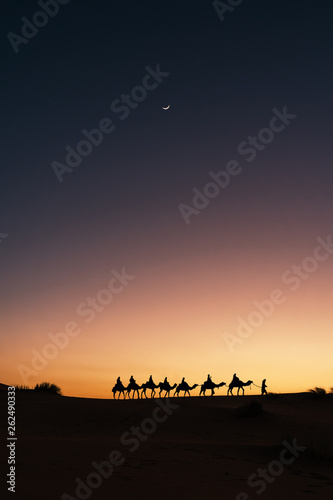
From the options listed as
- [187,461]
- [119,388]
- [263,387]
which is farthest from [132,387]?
[187,461]

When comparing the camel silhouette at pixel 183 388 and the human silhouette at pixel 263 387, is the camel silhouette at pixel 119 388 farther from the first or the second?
the human silhouette at pixel 263 387

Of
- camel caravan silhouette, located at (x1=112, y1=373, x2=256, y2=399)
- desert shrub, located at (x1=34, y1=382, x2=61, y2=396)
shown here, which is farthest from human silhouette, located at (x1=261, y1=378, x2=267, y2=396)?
desert shrub, located at (x1=34, y1=382, x2=61, y2=396)

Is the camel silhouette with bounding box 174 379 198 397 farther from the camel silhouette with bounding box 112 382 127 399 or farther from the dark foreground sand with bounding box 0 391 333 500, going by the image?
the dark foreground sand with bounding box 0 391 333 500

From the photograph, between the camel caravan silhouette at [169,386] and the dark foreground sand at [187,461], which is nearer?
the dark foreground sand at [187,461]

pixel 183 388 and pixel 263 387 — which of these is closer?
pixel 263 387

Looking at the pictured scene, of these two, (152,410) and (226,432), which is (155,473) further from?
(152,410)

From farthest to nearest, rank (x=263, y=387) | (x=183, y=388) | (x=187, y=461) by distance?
1. (x=183, y=388)
2. (x=263, y=387)
3. (x=187, y=461)

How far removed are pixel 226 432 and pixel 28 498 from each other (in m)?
11.9

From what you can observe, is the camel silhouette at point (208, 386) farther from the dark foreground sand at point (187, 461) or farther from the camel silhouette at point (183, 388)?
the dark foreground sand at point (187, 461)

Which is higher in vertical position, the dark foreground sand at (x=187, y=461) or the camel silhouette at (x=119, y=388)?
the camel silhouette at (x=119, y=388)

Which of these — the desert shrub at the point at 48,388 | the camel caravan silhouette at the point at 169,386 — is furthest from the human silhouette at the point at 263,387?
the desert shrub at the point at 48,388

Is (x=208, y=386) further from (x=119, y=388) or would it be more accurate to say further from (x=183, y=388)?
(x=119, y=388)

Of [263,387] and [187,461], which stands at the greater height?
[263,387]

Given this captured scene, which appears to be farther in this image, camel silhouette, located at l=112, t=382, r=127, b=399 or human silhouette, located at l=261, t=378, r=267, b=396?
camel silhouette, located at l=112, t=382, r=127, b=399
